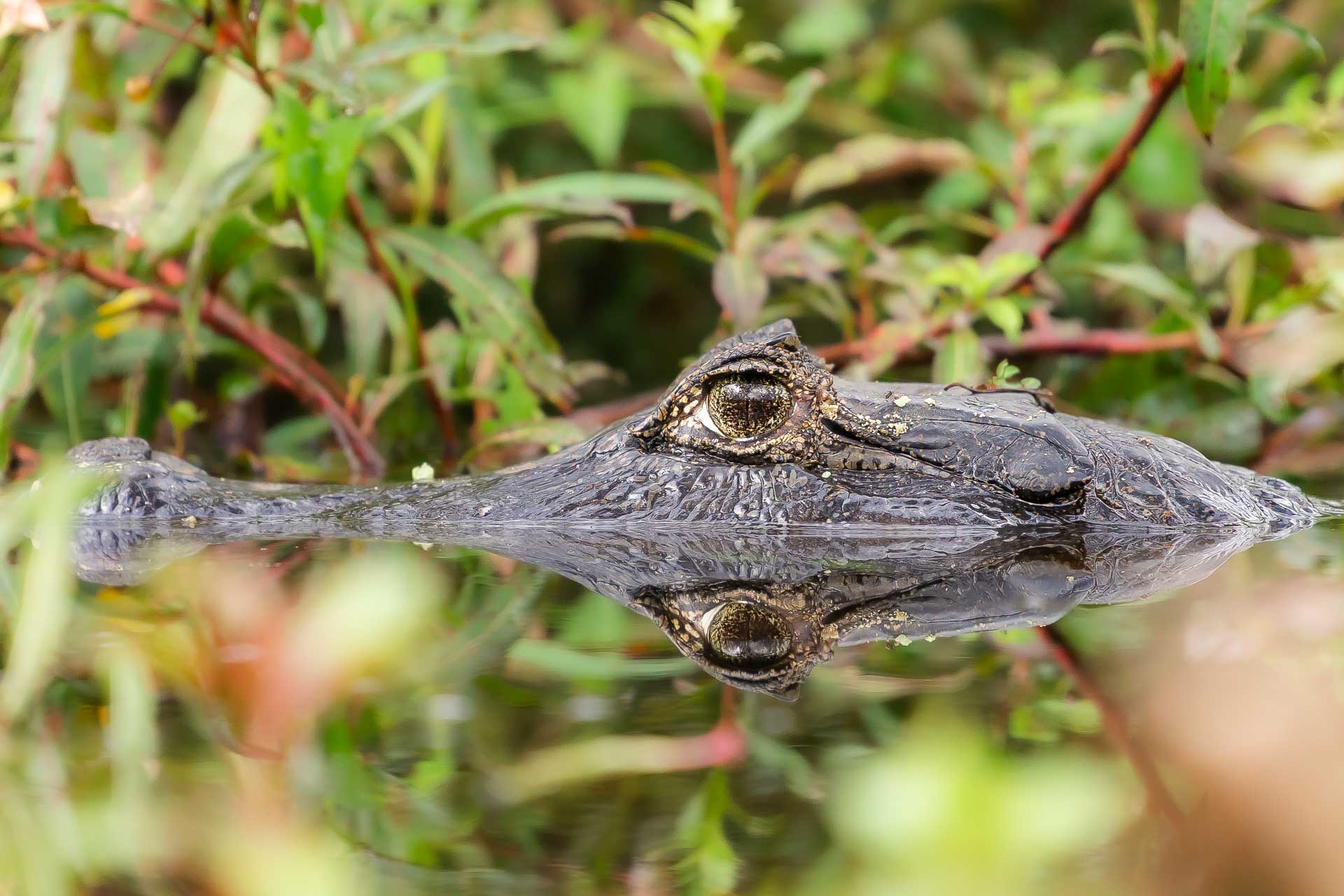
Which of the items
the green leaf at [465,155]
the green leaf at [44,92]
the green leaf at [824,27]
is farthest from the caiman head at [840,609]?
the green leaf at [824,27]

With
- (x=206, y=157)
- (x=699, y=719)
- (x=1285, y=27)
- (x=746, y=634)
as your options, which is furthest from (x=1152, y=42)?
(x=206, y=157)

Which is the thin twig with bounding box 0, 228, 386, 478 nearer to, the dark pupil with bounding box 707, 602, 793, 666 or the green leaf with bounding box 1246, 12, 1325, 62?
the dark pupil with bounding box 707, 602, 793, 666

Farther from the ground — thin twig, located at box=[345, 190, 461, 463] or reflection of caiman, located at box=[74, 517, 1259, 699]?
thin twig, located at box=[345, 190, 461, 463]

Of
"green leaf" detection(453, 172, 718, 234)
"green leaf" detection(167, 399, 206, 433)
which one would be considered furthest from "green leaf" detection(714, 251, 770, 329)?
"green leaf" detection(167, 399, 206, 433)

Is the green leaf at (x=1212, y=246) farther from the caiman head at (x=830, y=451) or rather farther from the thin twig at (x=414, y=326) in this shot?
the thin twig at (x=414, y=326)

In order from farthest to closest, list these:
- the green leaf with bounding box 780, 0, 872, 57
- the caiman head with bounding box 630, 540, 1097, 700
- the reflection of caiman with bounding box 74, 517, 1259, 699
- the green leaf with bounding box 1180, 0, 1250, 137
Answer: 1. the green leaf with bounding box 780, 0, 872, 57
2. the green leaf with bounding box 1180, 0, 1250, 137
3. the reflection of caiman with bounding box 74, 517, 1259, 699
4. the caiman head with bounding box 630, 540, 1097, 700

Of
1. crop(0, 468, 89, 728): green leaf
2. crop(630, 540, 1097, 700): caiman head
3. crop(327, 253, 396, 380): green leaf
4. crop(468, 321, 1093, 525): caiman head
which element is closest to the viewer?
crop(0, 468, 89, 728): green leaf
